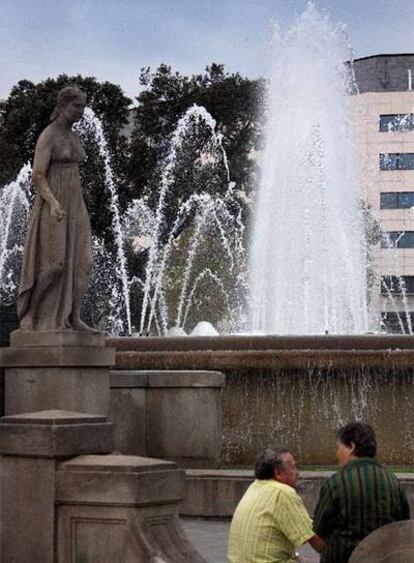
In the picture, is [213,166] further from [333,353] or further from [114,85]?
[333,353]

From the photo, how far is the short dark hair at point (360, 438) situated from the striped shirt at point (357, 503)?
4cm

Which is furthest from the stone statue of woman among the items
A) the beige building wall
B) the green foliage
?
the beige building wall

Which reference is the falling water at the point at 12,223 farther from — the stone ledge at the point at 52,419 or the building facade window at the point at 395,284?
the stone ledge at the point at 52,419

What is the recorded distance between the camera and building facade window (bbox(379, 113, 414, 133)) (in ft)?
247

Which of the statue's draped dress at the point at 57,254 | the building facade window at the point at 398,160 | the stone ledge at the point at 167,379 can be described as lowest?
the stone ledge at the point at 167,379

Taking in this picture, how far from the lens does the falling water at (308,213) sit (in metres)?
29.3

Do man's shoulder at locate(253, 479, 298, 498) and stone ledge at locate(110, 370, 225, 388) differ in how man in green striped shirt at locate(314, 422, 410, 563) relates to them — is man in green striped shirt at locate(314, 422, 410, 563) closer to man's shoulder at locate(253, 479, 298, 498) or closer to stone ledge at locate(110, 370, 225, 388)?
man's shoulder at locate(253, 479, 298, 498)

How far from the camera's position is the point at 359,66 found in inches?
3255

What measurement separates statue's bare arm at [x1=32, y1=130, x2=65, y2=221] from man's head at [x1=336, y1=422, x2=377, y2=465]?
623 centimetres

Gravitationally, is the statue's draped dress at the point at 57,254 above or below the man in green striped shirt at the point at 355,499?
above

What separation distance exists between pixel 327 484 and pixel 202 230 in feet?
150

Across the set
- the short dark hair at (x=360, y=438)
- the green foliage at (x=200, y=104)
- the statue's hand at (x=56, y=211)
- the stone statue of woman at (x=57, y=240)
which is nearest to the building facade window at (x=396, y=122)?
the green foliage at (x=200, y=104)

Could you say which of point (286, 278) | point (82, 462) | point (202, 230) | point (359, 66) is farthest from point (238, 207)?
point (82, 462)

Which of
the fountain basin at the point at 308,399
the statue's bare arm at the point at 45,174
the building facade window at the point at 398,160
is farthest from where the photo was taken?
the building facade window at the point at 398,160
